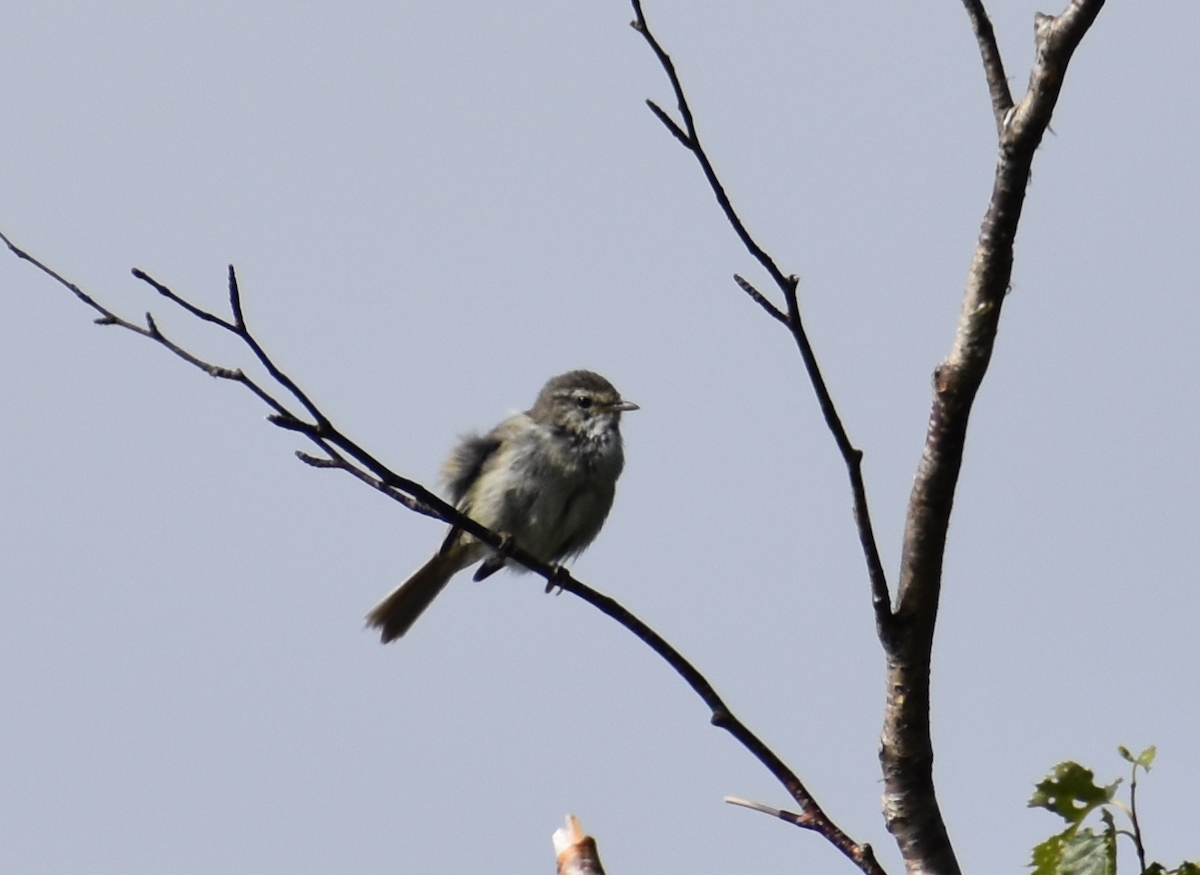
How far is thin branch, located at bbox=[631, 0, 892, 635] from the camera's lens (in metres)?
3.05

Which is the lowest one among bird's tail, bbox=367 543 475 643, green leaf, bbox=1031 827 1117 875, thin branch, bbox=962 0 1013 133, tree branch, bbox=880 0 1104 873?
green leaf, bbox=1031 827 1117 875

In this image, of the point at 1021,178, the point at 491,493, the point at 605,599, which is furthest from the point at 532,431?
the point at 1021,178

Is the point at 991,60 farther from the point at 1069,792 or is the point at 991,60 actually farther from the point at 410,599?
the point at 410,599

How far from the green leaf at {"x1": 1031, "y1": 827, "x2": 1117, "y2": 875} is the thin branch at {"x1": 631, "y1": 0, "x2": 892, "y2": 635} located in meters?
0.63

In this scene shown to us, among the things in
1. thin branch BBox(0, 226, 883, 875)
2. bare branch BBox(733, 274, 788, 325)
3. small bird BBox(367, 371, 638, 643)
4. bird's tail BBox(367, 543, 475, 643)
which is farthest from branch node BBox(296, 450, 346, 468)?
bird's tail BBox(367, 543, 475, 643)

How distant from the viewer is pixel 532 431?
8.80 metres

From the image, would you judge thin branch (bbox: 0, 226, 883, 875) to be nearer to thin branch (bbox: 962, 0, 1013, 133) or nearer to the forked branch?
the forked branch

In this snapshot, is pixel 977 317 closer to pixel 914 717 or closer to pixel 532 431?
pixel 914 717

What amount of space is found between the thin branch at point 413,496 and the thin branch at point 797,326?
0.41 meters

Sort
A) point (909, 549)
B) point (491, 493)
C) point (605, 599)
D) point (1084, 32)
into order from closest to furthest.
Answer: point (1084, 32)
point (909, 549)
point (605, 599)
point (491, 493)

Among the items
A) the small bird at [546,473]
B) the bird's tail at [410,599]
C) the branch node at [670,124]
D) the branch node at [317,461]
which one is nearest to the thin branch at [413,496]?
the branch node at [317,461]

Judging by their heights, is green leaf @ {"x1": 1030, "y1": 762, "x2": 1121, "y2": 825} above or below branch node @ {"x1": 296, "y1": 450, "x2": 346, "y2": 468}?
below

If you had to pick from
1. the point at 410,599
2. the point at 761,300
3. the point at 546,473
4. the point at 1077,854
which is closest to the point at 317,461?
the point at 761,300

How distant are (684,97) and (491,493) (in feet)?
18.2
